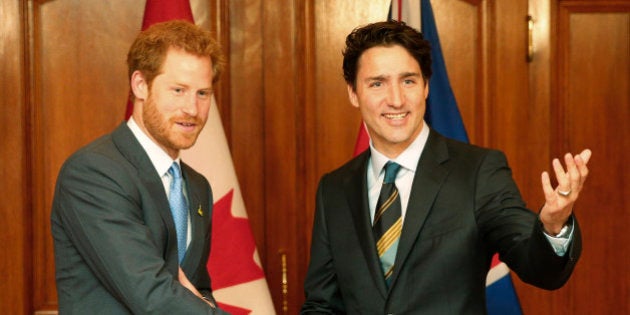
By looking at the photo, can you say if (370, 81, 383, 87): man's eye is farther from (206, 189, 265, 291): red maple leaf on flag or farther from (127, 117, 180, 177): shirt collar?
(206, 189, 265, 291): red maple leaf on flag

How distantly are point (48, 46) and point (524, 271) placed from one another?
2391 millimetres

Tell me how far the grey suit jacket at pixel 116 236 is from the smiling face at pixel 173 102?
0.07 metres

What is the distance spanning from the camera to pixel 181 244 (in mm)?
2424

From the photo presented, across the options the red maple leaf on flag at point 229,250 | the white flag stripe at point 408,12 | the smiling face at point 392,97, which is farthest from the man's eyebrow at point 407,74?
the red maple leaf on flag at point 229,250

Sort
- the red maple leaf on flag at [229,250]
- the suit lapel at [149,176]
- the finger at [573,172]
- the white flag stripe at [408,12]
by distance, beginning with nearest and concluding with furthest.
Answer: the finger at [573,172] < the suit lapel at [149,176] < the red maple leaf on flag at [229,250] < the white flag stripe at [408,12]

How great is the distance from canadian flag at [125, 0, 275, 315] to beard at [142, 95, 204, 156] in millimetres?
1022

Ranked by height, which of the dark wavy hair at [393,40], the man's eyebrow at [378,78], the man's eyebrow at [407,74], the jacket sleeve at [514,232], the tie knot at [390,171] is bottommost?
the jacket sleeve at [514,232]

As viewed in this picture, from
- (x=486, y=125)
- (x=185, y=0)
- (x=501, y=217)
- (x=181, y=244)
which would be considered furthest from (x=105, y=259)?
(x=486, y=125)

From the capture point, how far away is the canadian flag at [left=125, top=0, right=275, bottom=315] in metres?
3.36

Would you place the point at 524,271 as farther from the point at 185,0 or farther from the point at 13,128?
the point at 13,128

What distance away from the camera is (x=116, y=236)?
85.4 inches

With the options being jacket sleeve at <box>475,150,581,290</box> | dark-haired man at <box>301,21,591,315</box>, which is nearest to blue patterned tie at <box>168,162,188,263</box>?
dark-haired man at <box>301,21,591,315</box>

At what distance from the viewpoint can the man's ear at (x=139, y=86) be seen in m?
2.41

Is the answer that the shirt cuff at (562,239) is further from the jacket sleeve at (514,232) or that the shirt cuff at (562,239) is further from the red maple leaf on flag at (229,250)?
the red maple leaf on flag at (229,250)
